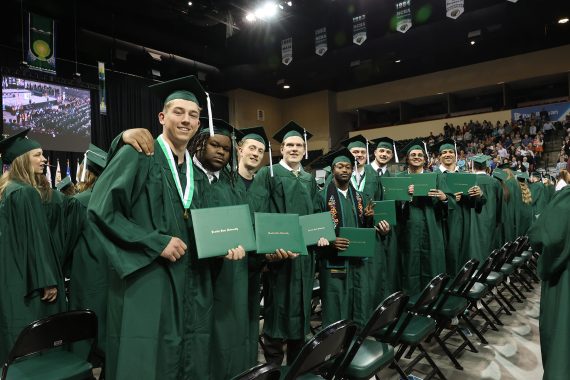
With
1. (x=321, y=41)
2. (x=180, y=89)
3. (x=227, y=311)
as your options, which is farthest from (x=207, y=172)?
(x=321, y=41)

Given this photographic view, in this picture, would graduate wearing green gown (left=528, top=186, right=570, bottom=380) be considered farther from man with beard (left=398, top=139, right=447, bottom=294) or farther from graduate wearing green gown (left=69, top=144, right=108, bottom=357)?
graduate wearing green gown (left=69, top=144, right=108, bottom=357)

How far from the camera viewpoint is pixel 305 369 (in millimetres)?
1696

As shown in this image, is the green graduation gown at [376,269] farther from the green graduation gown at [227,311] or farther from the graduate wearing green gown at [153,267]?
the graduate wearing green gown at [153,267]

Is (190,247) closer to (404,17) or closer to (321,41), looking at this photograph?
(404,17)

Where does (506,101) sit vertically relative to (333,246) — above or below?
above

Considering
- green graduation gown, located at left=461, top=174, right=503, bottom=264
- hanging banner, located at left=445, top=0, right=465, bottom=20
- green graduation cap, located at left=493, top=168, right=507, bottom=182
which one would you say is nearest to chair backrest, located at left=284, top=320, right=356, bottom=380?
green graduation gown, located at left=461, top=174, right=503, bottom=264

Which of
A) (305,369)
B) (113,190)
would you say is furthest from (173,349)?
(113,190)

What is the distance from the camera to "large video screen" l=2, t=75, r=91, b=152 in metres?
10.1

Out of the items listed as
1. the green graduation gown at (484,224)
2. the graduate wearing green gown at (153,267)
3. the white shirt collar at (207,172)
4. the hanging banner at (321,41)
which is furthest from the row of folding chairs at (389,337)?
the hanging banner at (321,41)

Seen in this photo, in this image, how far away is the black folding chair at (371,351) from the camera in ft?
6.86

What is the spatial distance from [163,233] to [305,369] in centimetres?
86

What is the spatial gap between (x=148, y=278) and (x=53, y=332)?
0.71m

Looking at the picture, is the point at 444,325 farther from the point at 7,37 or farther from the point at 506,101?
the point at 506,101

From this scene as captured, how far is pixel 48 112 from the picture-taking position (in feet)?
35.9
